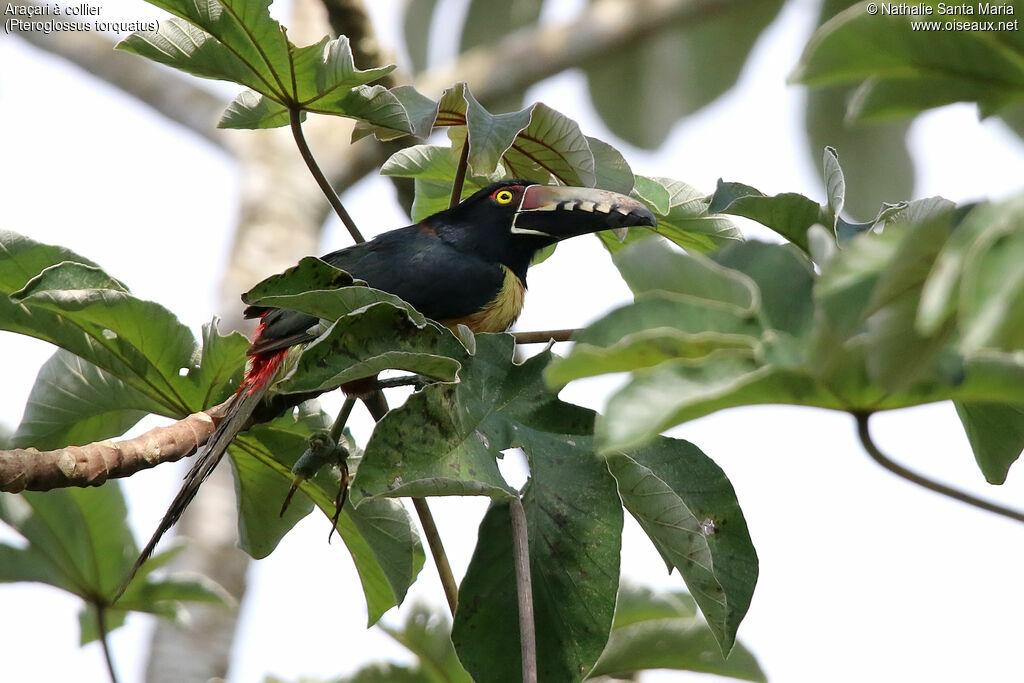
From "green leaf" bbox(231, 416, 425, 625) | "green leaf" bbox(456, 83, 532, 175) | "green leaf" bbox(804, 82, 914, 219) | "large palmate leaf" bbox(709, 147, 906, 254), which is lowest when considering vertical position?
"green leaf" bbox(231, 416, 425, 625)

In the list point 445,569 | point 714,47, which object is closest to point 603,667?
point 445,569

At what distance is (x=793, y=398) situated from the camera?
1.25 m

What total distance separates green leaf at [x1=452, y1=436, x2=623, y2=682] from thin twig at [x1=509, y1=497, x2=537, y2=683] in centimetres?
11

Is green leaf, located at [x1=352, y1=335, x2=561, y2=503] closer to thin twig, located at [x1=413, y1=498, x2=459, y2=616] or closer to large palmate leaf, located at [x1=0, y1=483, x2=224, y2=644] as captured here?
thin twig, located at [x1=413, y1=498, x2=459, y2=616]

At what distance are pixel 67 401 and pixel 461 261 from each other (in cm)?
118

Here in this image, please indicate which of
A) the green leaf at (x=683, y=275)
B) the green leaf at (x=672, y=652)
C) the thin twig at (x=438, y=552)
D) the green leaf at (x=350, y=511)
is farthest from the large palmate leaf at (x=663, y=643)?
the green leaf at (x=683, y=275)

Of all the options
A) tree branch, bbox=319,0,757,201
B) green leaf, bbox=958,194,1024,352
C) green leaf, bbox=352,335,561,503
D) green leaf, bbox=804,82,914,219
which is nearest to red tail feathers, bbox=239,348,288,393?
green leaf, bbox=352,335,561,503

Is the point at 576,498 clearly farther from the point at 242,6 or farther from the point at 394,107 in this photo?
the point at 242,6

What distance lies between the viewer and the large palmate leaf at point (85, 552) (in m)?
3.19

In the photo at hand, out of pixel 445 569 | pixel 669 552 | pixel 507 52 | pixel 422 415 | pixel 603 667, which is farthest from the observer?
pixel 507 52

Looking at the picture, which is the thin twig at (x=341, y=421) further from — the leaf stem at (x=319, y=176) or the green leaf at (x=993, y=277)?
the green leaf at (x=993, y=277)

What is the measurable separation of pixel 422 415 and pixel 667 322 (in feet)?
2.19

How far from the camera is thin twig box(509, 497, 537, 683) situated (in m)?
1.75

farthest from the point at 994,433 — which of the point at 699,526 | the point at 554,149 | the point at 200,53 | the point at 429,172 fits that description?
the point at 200,53
